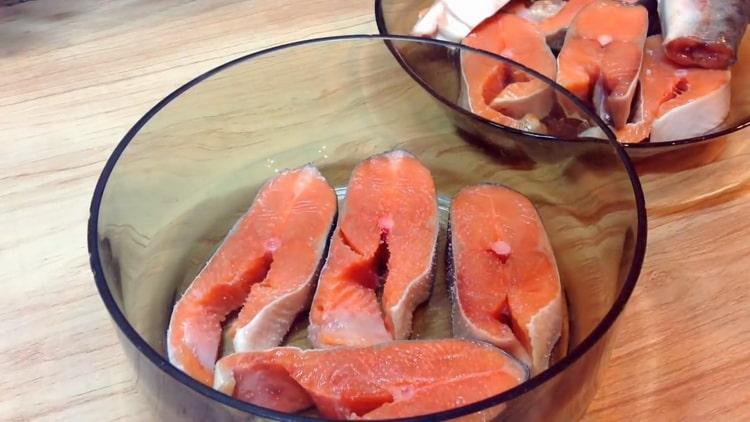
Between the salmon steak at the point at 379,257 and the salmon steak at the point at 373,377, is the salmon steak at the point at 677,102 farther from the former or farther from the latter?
the salmon steak at the point at 373,377

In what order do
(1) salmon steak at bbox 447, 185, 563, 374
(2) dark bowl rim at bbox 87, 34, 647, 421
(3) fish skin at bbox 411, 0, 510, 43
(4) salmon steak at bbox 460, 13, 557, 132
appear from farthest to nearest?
1. (3) fish skin at bbox 411, 0, 510, 43
2. (4) salmon steak at bbox 460, 13, 557, 132
3. (1) salmon steak at bbox 447, 185, 563, 374
4. (2) dark bowl rim at bbox 87, 34, 647, 421

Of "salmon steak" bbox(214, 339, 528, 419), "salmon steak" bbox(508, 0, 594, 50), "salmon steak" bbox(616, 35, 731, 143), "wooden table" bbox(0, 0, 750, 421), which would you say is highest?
"salmon steak" bbox(508, 0, 594, 50)

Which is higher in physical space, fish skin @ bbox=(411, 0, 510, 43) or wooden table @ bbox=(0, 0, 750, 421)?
fish skin @ bbox=(411, 0, 510, 43)

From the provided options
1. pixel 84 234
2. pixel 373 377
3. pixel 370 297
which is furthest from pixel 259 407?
pixel 84 234

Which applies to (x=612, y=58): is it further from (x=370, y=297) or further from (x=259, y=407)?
(x=259, y=407)

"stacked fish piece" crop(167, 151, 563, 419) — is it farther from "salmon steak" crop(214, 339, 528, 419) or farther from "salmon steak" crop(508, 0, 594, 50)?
"salmon steak" crop(508, 0, 594, 50)

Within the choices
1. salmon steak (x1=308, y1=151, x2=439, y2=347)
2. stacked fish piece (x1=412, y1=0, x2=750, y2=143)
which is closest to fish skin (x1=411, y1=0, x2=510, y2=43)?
stacked fish piece (x1=412, y1=0, x2=750, y2=143)

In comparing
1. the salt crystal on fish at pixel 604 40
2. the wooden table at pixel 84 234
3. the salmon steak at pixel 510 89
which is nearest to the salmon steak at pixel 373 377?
the wooden table at pixel 84 234

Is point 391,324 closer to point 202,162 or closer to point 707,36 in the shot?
point 202,162

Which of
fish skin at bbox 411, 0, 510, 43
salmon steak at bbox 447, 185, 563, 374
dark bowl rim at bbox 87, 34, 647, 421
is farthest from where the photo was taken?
Result: fish skin at bbox 411, 0, 510, 43
